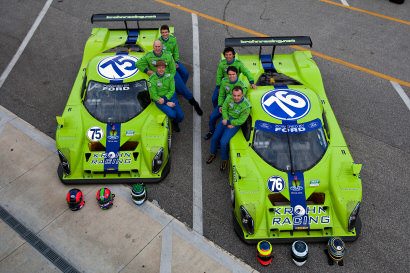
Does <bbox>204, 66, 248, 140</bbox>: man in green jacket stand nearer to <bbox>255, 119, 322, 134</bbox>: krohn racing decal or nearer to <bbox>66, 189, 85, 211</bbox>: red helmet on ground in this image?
<bbox>255, 119, 322, 134</bbox>: krohn racing decal

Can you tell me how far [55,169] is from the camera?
7.47 meters

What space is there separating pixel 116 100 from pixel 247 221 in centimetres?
350

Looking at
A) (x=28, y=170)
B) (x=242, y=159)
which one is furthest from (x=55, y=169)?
(x=242, y=159)

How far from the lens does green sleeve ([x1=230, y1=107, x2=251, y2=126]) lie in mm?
6664

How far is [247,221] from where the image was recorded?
5.89 meters

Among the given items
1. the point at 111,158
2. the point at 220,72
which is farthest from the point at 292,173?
the point at 111,158

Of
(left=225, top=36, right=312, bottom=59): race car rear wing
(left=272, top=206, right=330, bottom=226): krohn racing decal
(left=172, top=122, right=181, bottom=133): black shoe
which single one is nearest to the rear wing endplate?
(left=225, top=36, right=312, bottom=59): race car rear wing

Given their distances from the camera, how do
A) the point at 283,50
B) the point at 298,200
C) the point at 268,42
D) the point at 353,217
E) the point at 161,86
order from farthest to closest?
the point at 283,50 → the point at 268,42 → the point at 161,86 → the point at 298,200 → the point at 353,217

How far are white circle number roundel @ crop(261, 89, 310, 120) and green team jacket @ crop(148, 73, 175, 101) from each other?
1.87m

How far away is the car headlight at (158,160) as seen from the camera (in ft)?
22.4

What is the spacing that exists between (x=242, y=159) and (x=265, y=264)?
1.73m

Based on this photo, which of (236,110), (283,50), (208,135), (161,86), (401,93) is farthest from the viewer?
(283,50)

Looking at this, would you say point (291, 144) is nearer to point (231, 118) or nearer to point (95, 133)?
point (231, 118)

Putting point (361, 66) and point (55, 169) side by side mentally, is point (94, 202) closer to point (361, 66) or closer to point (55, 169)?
point (55, 169)
